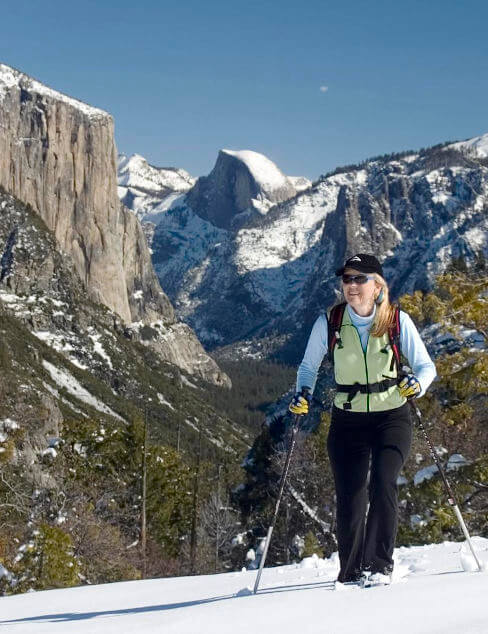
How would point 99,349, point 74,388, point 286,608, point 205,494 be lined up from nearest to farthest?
point 286,608 < point 205,494 < point 74,388 < point 99,349

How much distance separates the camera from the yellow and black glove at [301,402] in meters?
6.01

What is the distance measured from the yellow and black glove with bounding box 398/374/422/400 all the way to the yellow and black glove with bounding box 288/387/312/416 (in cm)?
88

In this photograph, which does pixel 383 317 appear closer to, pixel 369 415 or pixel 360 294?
pixel 360 294

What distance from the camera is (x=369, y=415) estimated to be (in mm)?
5566

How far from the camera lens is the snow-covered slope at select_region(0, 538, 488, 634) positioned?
4.20 meters

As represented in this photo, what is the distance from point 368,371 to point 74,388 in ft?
528

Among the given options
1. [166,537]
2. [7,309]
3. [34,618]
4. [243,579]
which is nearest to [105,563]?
[166,537]

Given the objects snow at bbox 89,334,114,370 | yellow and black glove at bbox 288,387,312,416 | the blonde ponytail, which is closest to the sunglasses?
the blonde ponytail

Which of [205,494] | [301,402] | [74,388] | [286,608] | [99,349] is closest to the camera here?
[286,608]

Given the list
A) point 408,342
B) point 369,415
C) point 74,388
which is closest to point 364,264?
point 408,342

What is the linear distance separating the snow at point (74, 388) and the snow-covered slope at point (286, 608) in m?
153

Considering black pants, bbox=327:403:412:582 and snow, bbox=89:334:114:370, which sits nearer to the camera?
black pants, bbox=327:403:412:582

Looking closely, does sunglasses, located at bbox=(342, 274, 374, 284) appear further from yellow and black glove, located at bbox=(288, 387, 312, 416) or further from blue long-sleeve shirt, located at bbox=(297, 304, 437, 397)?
yellow and black glove, located at bbox=(288, 387, 312, 416)

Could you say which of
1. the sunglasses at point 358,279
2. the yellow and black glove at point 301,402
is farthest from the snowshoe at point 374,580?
the sunglasses at point 358,279
